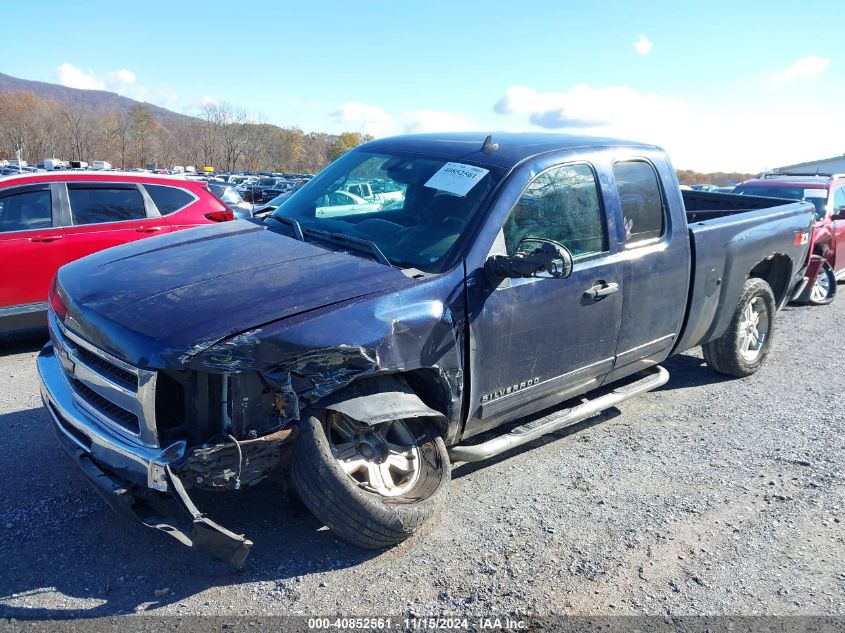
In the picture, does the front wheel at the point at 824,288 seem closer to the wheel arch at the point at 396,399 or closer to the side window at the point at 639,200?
the side window at the point at 639,200

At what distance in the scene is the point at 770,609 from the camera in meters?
3.02

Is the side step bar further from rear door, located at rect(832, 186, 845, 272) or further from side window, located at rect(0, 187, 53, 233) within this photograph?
rear door, located at rect(832, 186, 845, 272)

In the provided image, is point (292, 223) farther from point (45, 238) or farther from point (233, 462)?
point (45, 238)

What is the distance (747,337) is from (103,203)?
6.28 meters

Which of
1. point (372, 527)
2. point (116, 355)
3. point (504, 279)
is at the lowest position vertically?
point (372, 527)

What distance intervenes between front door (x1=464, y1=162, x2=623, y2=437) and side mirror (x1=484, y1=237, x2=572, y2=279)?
0.29 ft

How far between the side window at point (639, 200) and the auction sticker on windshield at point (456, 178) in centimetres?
104

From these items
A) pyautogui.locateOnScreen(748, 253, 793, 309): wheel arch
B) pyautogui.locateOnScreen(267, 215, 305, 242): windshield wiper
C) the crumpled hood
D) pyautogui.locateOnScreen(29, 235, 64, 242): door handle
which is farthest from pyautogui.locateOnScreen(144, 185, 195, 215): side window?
pyautogui.locateOnScreen(748, 253, 793, 309): wheel arch

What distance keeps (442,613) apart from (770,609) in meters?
1.47

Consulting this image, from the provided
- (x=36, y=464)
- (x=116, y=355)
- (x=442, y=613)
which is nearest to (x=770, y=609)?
(x=442, y=613)

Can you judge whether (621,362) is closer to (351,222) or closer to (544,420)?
(544,420)

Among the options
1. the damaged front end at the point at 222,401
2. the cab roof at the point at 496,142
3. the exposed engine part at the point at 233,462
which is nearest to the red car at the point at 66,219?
the cab roof at the point at 496,142

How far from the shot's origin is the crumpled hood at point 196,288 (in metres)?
→ 2.73

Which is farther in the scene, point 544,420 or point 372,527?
point 544,420
